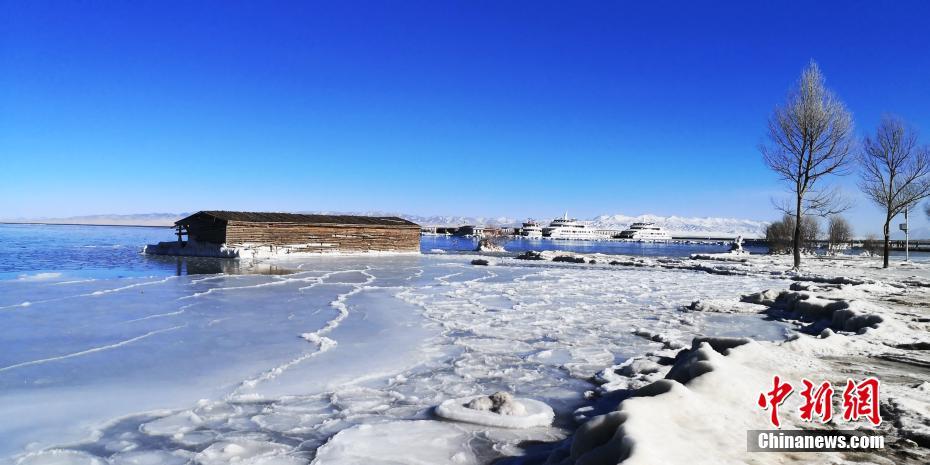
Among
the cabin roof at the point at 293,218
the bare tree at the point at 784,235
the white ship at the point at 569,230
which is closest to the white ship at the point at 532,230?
the white ship at the point at 569,230

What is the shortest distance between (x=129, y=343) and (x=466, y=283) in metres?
11.4

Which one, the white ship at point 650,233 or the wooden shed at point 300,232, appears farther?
the white ship at point 650,233

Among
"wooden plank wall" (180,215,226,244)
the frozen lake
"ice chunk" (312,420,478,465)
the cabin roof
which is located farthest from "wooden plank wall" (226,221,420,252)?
"ice chunk" (312,420,478,465)

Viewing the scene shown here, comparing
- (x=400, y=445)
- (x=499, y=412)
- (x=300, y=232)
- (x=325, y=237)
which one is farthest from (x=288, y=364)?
(x=325, y=237)

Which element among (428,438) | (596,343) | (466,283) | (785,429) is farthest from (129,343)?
(466,283)

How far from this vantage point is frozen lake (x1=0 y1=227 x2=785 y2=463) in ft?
13.3

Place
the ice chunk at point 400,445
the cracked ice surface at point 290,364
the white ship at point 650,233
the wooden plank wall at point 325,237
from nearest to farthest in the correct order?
the ice chunk at point 400,445
the cracked ice surface at point 290,364
the wooden plank wall at point 325,237
the white ship at point 650,233

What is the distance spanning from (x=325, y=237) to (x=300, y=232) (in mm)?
1876

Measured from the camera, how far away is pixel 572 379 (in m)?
5.91

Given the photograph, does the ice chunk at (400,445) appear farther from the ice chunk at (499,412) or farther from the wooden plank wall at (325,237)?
the wooden plank wall at (325,237)

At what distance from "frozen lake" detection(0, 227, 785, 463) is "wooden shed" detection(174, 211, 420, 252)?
1943cm

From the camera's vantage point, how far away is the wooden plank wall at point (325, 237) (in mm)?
33188

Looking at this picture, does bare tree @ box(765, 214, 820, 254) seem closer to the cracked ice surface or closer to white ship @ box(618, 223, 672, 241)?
the cracked ice surface

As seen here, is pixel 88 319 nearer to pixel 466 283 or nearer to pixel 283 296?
pixel 283 296
